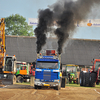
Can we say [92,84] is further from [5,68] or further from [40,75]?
[5,68]

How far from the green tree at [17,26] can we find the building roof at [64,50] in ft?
89.3

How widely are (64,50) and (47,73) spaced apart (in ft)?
99.0

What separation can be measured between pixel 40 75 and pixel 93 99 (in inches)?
300

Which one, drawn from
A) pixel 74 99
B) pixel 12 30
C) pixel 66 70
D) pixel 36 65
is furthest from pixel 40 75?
pixel 12 30

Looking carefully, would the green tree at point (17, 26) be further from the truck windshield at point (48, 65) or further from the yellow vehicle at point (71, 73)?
the truck windshield at point (48, 65)

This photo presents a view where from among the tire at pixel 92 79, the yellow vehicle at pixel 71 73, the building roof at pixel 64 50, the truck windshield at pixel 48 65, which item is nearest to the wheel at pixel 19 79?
the yellow vehicle at pixel 71 73

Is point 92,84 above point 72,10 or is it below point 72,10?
below

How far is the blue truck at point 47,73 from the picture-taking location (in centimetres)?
2084

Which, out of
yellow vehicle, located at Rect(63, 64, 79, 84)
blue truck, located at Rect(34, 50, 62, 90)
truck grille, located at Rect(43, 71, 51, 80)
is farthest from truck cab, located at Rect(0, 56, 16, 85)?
yellow vehicle, located at Rect(63, 64, 79, 84)

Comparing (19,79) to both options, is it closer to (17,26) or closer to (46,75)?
(46,75)

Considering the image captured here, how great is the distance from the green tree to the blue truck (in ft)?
191

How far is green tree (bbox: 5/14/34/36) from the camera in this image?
Result: 7896cm

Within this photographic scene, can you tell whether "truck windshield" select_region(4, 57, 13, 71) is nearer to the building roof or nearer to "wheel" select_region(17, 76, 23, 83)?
"wheel" select_region(17, 76, 23, 83)

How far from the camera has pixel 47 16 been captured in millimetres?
27938
